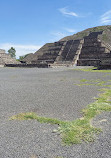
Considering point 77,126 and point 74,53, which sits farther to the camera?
point 74,53

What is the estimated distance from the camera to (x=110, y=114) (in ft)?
12.6

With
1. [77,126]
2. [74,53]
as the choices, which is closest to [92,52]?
[74,53]

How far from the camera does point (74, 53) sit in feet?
139

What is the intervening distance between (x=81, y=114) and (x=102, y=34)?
52961mm

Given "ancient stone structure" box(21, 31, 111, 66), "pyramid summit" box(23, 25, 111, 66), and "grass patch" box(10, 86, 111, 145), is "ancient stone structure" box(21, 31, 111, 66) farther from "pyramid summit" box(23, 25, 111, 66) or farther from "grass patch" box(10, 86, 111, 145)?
"grass patch" box(10, 86, 111, 145)

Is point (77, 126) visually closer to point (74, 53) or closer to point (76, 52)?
point (76, 52)

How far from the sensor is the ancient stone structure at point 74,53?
1448 inches

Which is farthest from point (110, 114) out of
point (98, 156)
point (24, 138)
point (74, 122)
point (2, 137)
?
point (2, 137)

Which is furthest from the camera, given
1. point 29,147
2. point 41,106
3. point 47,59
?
point 47,59

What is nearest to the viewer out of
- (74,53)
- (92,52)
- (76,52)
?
(92,52)

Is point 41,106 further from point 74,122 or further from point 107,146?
point 107,146

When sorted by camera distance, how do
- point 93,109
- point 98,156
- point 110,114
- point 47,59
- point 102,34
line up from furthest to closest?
1. point 102,34
2. point 47,59
3. point 93,109
4. point 110,114
5. point 98,156

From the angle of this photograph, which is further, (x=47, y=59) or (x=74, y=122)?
(x=47, y=59)

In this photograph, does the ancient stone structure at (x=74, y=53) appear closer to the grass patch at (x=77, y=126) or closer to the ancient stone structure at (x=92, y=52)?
the ancient stone structure at (x=92, y=52)
